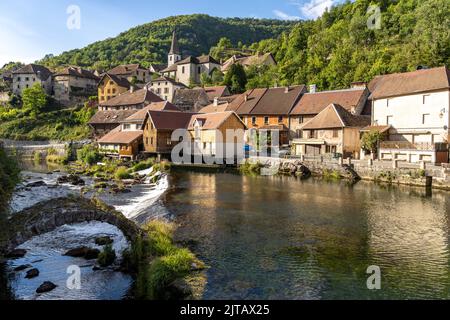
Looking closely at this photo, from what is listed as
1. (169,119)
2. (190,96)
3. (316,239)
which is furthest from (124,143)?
(316,239)

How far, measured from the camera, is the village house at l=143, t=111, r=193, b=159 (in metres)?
55.1

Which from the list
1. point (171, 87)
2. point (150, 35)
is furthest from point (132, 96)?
point (150, 35)

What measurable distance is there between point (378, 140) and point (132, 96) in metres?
54.7

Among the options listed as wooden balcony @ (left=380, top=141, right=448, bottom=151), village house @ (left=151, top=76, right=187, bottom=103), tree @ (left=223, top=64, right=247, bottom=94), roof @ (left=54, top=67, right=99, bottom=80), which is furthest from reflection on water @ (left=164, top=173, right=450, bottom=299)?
roof @ (left=54, top=67, right=99, bottom=80)

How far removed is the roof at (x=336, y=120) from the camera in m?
47.3

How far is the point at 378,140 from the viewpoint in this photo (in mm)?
42875

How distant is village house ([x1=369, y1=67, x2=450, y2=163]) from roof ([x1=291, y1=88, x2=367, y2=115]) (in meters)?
4.65

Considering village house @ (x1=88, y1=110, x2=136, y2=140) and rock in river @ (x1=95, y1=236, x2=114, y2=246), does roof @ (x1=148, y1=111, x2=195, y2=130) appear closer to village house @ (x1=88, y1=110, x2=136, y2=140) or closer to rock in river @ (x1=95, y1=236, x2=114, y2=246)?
village house @ (x1=88, y1=110, x2=136, y2=140)

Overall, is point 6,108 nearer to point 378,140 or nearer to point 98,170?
point 98,170

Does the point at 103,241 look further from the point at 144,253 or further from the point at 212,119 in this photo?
the point at 212,119

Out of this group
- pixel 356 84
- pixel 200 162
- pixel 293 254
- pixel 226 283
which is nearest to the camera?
pixel 226 283

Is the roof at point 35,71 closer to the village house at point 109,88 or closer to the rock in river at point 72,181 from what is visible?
the village house at point 109,88

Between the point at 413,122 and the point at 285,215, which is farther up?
the point at 413,122

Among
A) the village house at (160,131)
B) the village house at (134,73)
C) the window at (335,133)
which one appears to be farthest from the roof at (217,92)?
the window at (335,133)
